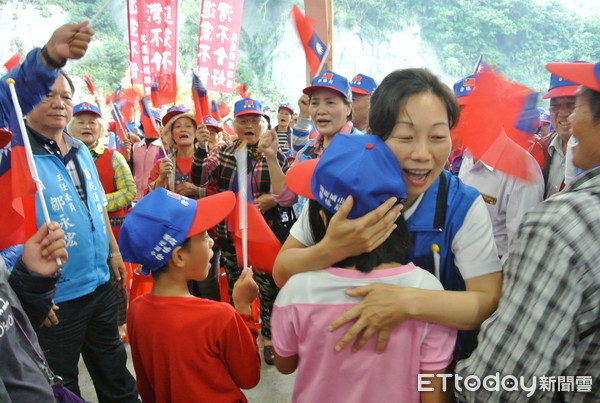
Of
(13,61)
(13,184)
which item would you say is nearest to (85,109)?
(13,61)

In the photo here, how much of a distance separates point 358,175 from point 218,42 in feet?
15.1

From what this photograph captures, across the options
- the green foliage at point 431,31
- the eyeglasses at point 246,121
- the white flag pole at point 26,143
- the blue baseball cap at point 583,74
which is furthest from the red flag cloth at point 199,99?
the green foliage at point 431,31

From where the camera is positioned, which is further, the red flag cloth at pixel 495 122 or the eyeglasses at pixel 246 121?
the eyeglasses at pixel 246 121

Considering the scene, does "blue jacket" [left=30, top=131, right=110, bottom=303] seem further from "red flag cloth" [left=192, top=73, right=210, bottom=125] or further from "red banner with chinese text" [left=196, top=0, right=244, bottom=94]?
"red banner with chinese text" [left=196, top=0, right=244, bottom=94]

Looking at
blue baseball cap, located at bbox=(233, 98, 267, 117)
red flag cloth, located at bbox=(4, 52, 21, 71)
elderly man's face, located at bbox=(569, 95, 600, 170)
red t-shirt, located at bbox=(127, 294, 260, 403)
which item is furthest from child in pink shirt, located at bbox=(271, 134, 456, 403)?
blue baseball cap, located at bbox=(233, 98, 267, 117)

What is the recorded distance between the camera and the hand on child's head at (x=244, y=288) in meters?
1.40

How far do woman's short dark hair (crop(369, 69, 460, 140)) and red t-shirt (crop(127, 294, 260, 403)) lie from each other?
2.50 ft

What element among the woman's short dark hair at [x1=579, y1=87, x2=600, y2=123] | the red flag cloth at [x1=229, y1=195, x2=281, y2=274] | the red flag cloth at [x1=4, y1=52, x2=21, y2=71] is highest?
the red flag cloth at [x1=4, y1=52, x2=21, y2=71]

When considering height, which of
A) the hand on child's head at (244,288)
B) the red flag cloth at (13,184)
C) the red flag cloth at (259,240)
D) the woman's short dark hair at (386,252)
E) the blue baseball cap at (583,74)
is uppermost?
the blue baseball cap at (583,74)

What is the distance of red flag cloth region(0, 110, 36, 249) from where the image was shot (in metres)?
1.31

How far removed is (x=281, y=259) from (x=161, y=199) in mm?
501

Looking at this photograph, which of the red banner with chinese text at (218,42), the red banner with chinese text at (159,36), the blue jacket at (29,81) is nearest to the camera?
the blue jacket at (29,81)

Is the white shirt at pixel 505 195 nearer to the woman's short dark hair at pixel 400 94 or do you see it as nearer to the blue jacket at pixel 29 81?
the woman's short dark hair at pixel 400 94

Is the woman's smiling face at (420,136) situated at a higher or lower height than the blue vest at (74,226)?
higher
